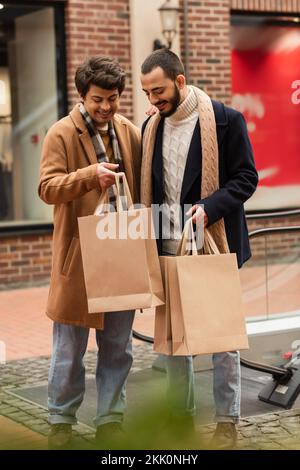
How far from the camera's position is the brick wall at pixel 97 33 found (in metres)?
10.7

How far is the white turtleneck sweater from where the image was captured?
162 inches

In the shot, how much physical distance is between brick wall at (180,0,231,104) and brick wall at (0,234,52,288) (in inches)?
113

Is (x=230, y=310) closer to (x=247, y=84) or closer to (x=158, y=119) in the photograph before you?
(x=158, y=119)

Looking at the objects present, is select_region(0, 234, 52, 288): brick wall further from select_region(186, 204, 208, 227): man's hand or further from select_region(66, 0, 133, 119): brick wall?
select_region(186, 204, 208, 227): man's hand

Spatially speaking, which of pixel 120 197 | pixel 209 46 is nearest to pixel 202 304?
pixel 120 197

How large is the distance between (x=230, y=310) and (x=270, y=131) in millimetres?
9093

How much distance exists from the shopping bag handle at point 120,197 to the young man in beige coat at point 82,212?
0.04 m

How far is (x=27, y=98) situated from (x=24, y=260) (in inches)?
75.2

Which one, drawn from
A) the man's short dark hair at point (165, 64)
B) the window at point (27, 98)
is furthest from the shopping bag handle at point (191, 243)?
the window at point (27, 98)

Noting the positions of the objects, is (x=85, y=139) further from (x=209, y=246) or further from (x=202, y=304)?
(x=202, y=304)

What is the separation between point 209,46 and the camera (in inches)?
460

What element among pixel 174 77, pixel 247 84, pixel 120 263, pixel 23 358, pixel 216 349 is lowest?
pixel 23 358

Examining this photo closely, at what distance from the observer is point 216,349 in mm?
3768

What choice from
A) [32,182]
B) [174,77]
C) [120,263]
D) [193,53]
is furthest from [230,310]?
[193,53]
